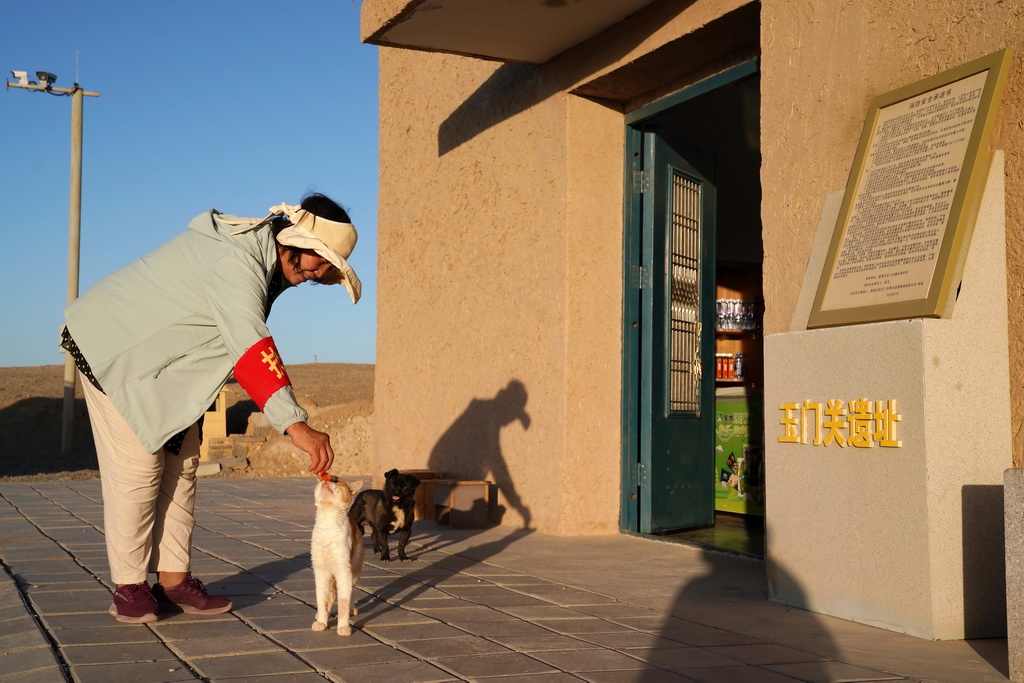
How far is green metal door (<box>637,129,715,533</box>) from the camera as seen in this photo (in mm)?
7883

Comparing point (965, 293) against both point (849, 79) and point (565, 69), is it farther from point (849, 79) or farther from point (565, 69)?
point (565, 69)

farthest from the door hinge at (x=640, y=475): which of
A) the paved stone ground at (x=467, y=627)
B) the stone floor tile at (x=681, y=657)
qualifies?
the stone floor tile at (x=681, y=657)

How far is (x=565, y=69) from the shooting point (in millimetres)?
7934

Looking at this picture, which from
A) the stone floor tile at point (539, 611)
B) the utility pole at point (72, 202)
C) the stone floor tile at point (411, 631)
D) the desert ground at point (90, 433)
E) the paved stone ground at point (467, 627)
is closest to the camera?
the paved stone ground at point (467, 627)

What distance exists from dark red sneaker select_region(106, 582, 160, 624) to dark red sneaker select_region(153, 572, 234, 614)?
186 mm

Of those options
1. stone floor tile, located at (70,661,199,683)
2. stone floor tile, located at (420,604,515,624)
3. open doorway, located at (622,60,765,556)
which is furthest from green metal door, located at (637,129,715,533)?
stone floor tile, located at (70,661,199,683)

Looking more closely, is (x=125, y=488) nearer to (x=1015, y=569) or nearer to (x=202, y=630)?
(x=202, y=630)

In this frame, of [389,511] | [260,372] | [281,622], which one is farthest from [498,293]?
[260,372]

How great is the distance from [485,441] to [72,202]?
16071mm

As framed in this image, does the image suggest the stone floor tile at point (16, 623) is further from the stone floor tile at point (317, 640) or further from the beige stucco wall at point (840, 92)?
the beige stucco wall at point (840, 92)

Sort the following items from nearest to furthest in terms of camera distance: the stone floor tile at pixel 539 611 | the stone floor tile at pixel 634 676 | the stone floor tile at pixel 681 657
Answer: the stone floor tile at pixel 634 676 < the stone floor tile at pixel 681 657 < the stone floor tile at pixel 539 611

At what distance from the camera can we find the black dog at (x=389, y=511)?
20.9 feet

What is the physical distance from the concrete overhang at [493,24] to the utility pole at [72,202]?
50.1 feet

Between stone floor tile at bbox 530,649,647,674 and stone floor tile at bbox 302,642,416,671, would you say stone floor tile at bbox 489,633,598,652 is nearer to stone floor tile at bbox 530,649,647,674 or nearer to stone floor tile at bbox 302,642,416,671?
stone floor tile at bbox 530,649,647,674
